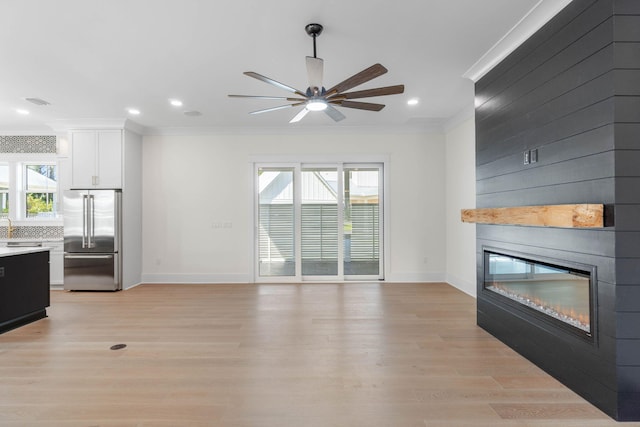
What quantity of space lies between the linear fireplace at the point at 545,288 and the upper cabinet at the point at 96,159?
584 centimetres

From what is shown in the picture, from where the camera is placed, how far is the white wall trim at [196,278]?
6.16m

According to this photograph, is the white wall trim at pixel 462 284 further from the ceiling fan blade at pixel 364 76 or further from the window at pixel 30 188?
the window at pixel 30 188

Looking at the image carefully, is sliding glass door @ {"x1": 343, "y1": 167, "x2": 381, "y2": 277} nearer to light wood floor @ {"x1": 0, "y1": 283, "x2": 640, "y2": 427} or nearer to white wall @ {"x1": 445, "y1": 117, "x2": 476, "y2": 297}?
white wall @ {"x1": 445, "y1": 117, "x2": 476, "y2": 297}

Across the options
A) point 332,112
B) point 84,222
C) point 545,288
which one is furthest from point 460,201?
point 84,222

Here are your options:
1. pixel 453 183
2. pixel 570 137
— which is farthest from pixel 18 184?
pixel 570 137

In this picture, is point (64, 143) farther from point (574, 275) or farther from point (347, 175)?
point (574, 275)

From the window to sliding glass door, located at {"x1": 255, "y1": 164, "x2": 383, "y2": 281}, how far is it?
3.80 meters

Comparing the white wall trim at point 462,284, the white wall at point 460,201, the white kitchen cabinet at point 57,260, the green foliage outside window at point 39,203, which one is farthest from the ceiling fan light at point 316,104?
the green foliage outside window at point 39,203

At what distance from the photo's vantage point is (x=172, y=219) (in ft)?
20.3

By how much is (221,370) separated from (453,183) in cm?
468

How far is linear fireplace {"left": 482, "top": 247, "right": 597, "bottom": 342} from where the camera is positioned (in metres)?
2.32

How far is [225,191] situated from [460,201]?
4116 mm

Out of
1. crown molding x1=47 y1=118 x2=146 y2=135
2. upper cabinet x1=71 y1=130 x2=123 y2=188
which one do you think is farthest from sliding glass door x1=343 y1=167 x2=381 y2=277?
upper cabinet x1=71 y1=130 x2=123 y2=188

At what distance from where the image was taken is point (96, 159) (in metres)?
5.67
